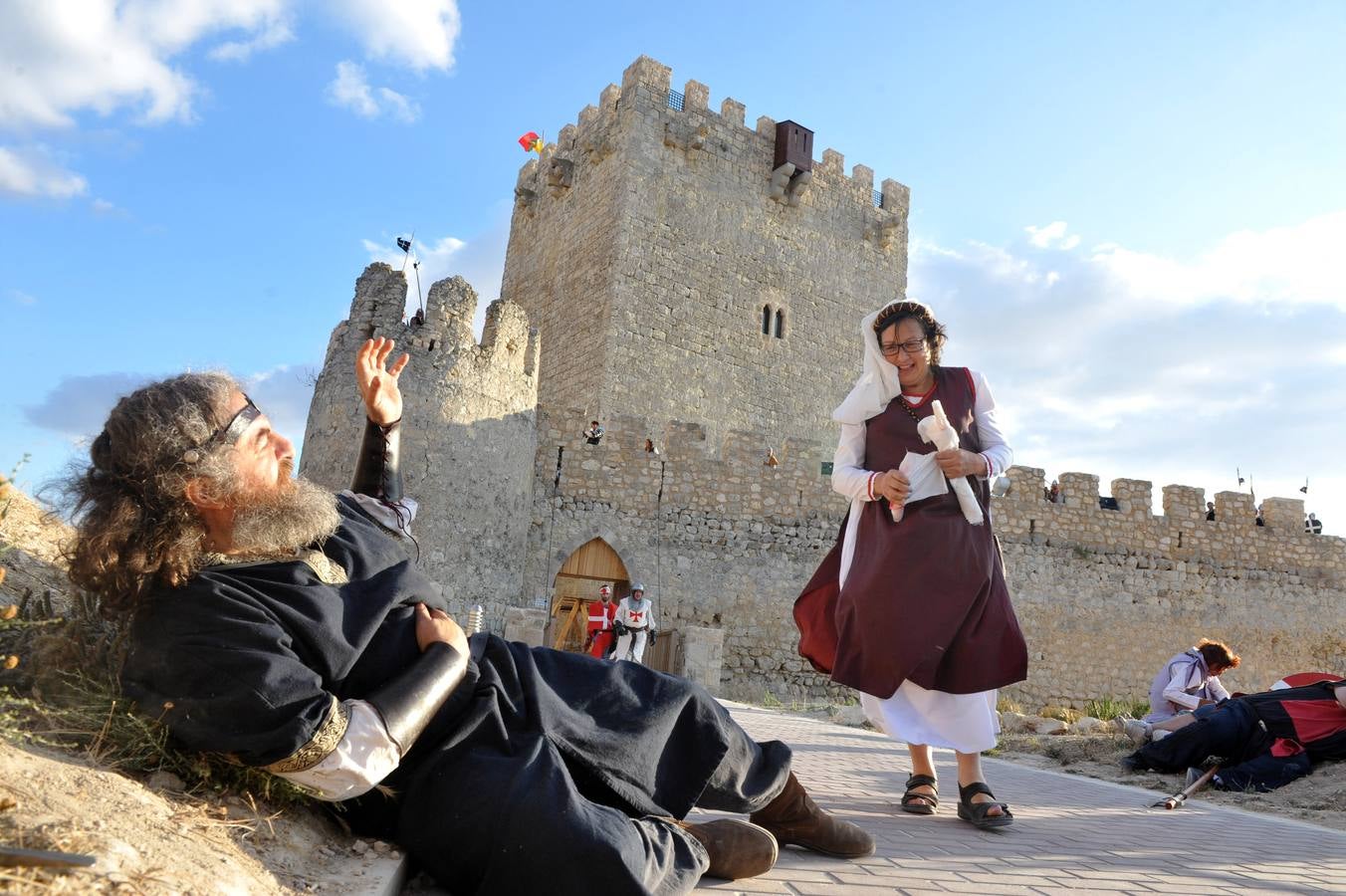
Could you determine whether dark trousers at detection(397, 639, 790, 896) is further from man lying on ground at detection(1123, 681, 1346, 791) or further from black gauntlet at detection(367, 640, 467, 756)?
man lying on ground at detection(1123, 681, 1346, 791)

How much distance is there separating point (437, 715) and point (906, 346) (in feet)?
8.69

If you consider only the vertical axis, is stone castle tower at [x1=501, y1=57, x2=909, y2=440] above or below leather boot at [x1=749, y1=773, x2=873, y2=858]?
above

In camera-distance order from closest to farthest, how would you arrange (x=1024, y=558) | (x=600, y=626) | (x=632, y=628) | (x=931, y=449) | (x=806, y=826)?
(x=806, y=826), (x=931, y=449), (x=632, y=628), (x=600, y=626), (x=1024, y=558)

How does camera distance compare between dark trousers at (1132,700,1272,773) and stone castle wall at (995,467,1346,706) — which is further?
stone castle wall at (995,467,1346,706)

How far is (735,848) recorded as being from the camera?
2.17m

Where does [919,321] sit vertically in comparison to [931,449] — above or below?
above

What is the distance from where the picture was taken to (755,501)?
44.1ft

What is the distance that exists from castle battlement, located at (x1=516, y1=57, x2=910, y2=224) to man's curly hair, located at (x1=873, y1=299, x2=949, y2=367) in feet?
46.8

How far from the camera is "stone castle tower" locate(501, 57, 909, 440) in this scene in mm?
16906

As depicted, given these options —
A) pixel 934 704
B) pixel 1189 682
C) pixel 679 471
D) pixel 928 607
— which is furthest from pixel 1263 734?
pixel 679 471

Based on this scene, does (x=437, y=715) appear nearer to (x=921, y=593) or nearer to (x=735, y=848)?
(x=735, y=848)

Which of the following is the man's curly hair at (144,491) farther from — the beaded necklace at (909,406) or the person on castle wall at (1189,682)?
the person on castle wall at (1189,682)

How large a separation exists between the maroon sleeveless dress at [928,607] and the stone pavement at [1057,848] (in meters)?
0.54

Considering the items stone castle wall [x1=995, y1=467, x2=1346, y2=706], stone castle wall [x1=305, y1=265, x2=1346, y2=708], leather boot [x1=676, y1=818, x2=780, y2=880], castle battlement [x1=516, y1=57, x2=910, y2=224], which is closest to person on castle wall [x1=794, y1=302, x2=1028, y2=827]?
leather boot [x1=676, y1=818, x2=780, y2=880]
